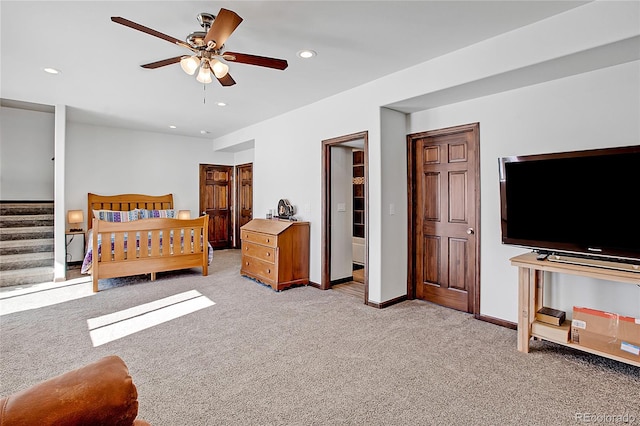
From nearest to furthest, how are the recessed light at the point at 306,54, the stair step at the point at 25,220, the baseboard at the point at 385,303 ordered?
the recessed light at the point at 306,54
the baseboard at the point at 385,303
the stair step at the point at 25,220

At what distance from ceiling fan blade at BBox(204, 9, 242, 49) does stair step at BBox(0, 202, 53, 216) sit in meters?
5.07

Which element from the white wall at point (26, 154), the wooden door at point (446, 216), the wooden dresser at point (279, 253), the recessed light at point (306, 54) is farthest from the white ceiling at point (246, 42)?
the wooden dresser at point (279, 253)

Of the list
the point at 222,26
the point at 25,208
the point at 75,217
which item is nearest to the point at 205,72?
the point at 222,26

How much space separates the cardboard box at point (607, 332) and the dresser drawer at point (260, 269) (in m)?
3.19

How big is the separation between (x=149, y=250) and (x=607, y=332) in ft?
16.8

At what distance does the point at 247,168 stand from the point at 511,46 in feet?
19.3

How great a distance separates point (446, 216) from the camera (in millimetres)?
3775

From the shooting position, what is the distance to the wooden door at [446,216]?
140 inches

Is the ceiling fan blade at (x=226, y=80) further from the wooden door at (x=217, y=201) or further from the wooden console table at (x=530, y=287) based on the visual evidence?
the wooden door at (x=217, y=201)

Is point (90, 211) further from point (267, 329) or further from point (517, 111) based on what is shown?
point (517, 111)

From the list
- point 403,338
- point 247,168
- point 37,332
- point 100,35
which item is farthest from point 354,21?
point 247,168

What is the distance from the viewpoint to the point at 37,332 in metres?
3.05

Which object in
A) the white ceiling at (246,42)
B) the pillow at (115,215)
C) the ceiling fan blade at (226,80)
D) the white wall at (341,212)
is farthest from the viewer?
the pillow at (115,215)

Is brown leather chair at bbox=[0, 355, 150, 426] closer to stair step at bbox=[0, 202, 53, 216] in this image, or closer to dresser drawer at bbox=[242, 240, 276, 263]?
dresser drawer at bbox=[242, 240, 276, 263]
